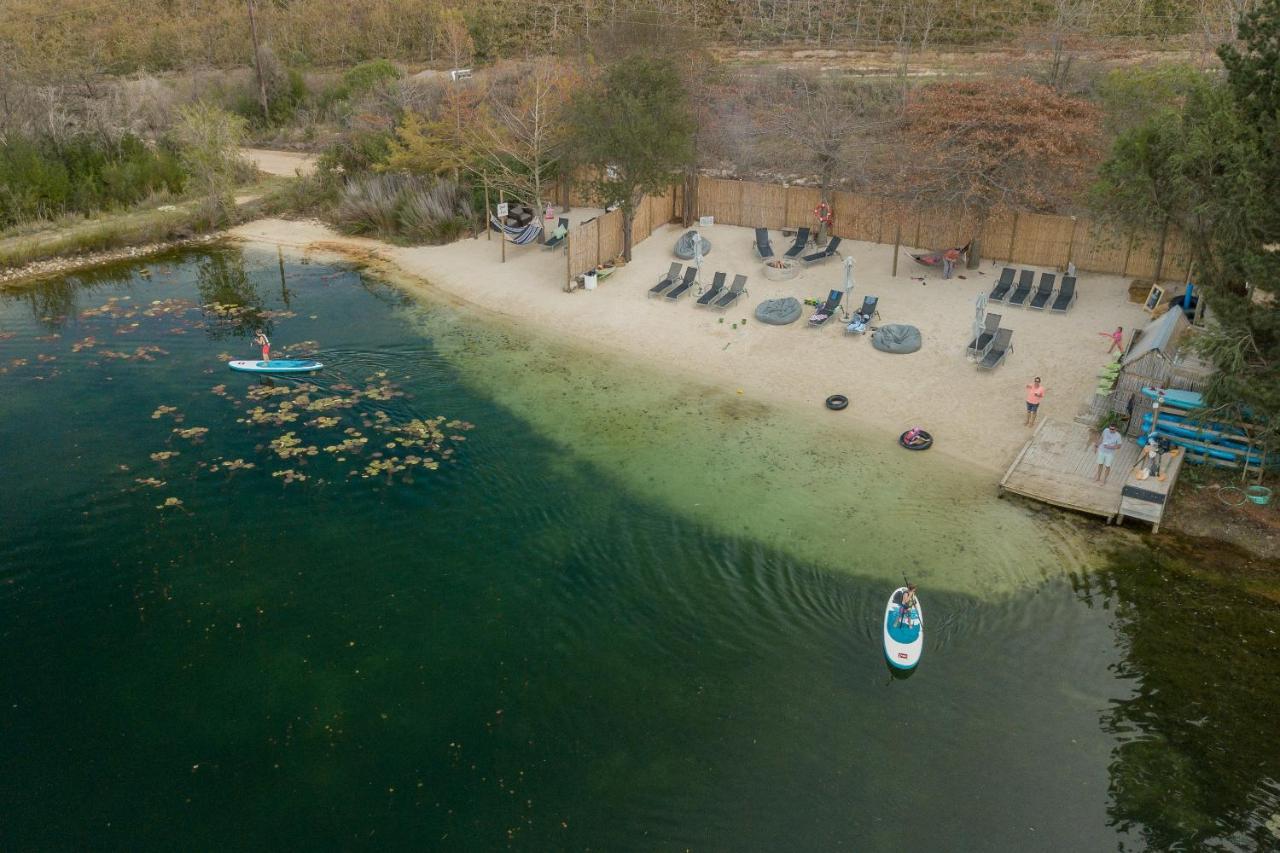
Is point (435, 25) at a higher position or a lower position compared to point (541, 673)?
higher

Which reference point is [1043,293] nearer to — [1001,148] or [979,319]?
[979,319]

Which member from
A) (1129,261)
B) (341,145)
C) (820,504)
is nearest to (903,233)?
(1129,261)

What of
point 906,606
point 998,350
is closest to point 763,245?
point 998,350

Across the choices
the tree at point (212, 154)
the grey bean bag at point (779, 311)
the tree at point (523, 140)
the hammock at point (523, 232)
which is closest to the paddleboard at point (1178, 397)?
the grey bean bag at point (779, 311)

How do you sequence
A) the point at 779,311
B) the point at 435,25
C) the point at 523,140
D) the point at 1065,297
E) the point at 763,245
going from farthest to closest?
the point at 435,25
the point at 523,140
the point at 763,245
the point at 779,311
the point at 1065,297

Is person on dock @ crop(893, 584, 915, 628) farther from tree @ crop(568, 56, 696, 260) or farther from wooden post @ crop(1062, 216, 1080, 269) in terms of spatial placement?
tree @ crop(568, 56, 696, 260)

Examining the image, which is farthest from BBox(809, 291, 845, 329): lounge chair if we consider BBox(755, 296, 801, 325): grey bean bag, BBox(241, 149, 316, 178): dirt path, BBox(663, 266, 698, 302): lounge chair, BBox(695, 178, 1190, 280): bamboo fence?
BBox(241, 149, 316, 178): dirt path

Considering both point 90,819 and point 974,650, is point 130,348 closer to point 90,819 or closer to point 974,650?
point 90,819
